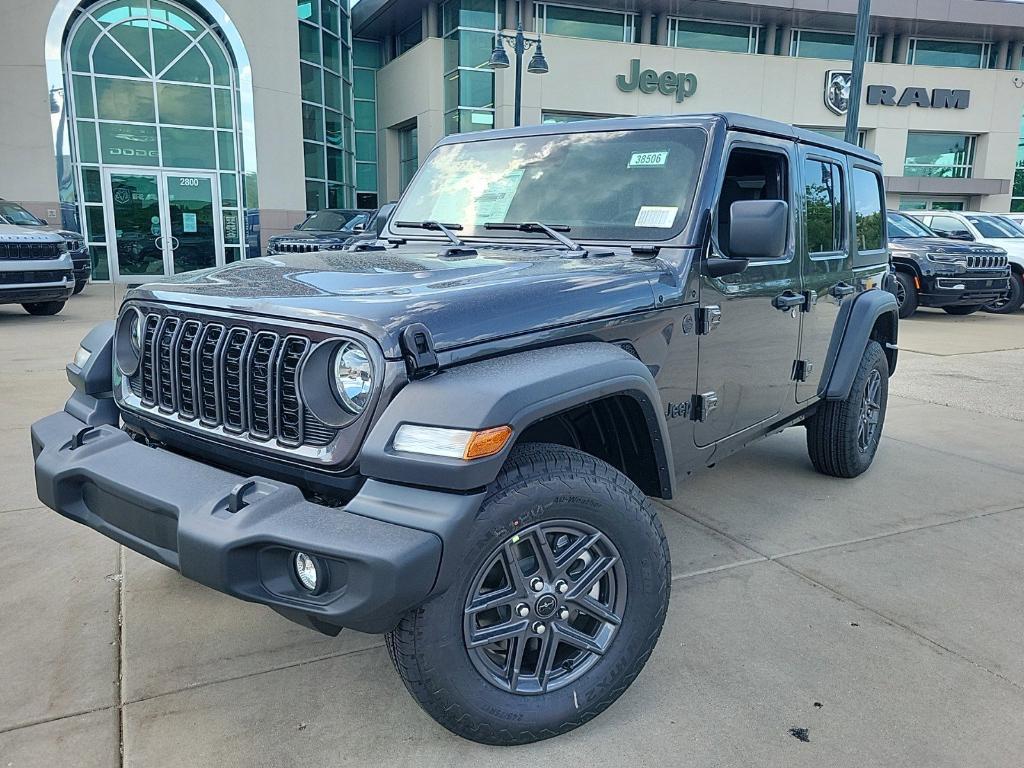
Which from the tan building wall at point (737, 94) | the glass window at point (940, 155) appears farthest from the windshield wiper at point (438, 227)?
the glass window at point (940, 155)

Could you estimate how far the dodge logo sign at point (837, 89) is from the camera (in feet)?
101

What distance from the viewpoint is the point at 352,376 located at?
2.24m

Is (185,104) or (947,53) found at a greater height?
(947,53)

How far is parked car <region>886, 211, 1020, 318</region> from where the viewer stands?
13.0 meters

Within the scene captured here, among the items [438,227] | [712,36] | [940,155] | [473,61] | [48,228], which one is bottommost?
[48,228]

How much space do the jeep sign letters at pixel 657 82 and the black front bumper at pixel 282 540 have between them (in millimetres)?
28718

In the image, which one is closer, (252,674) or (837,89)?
(252,674)

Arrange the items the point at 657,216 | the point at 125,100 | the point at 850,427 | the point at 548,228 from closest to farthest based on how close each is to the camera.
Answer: the point at 657,216, the point at 548,228, the point at 850,427, the point at 125,100

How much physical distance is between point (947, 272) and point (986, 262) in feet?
2.61

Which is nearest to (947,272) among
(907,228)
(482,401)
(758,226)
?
(907,228)

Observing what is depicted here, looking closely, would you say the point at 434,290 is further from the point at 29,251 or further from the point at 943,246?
the point at 943,246

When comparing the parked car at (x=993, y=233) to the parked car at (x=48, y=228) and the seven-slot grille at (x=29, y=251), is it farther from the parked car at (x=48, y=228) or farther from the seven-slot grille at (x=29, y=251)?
the parked car at (x=48, y=228)

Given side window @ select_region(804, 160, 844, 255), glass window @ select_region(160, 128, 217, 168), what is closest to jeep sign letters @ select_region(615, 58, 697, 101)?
glass window @ select_region(160, 128, 217, 168)

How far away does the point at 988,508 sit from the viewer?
4598 mm
